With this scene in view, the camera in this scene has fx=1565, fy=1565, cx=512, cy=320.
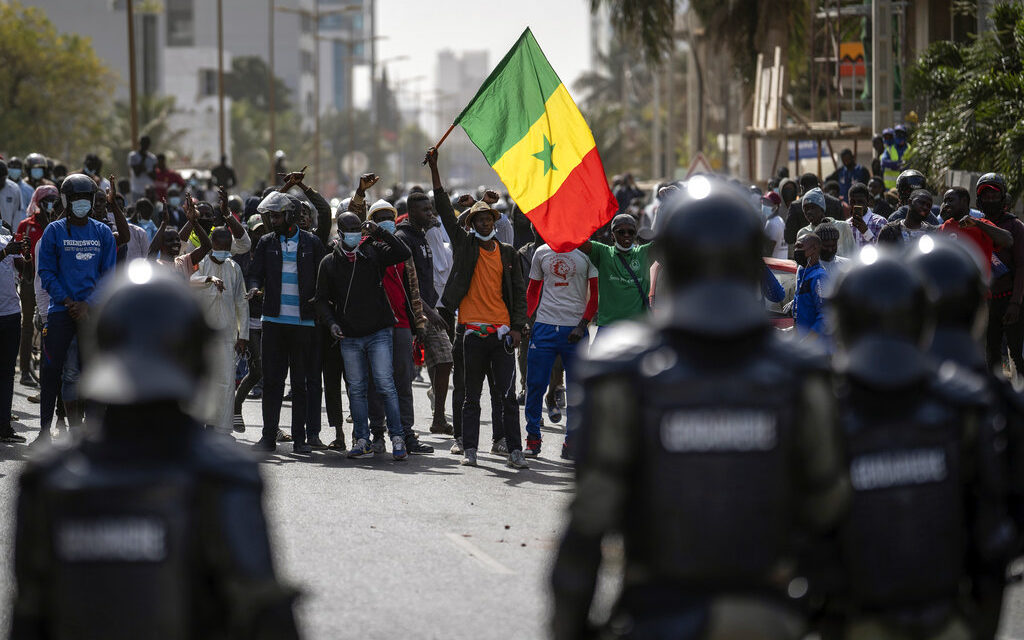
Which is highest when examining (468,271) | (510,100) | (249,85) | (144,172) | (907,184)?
(249,85)

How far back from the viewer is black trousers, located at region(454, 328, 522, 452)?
434 inches

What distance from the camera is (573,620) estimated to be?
10.3ft

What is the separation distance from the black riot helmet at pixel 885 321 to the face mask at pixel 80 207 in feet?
25.9

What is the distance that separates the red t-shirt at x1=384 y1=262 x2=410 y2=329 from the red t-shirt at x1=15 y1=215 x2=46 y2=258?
403 centimetres

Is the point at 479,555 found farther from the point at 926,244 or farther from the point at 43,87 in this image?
the point at 43,87

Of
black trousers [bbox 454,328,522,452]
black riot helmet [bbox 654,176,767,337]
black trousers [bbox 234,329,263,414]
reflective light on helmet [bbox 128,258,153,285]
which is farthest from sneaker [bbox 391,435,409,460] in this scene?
black riot helmet [bbox 654,176,767,337]

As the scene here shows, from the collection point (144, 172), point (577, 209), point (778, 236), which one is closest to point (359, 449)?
point (577, 209)

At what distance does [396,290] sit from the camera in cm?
1155

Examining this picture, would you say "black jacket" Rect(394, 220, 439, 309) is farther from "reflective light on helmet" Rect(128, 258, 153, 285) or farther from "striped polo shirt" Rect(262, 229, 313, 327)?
"reflective light on helmet" Rect(128, 258, 153, 285)

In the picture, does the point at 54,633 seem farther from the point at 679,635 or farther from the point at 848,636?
the point at 848,636

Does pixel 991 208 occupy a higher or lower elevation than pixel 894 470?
higher

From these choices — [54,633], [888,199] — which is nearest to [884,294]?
[54,633]

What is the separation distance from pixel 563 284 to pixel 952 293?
22.0ft

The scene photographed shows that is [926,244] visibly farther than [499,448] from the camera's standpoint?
No
